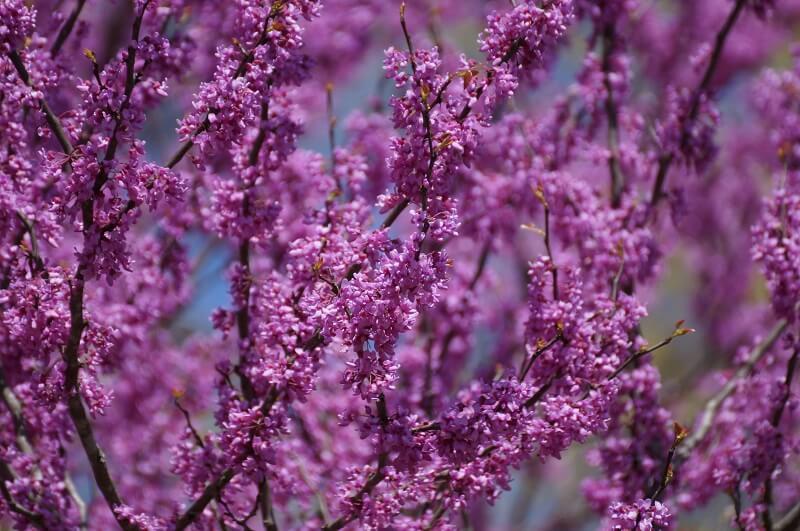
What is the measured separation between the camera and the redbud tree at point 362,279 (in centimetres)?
419

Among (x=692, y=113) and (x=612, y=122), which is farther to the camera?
(x=612, y=122)

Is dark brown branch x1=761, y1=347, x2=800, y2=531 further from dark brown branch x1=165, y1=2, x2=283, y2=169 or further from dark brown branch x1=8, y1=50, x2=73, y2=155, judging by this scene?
dark brown branch x1=8, y1=50, x2=73, y2=155

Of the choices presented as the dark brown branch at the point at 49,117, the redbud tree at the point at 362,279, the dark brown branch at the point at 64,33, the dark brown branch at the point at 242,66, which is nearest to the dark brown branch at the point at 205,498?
the redbud tree at the point at 362,279

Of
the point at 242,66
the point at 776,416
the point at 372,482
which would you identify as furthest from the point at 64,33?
the point at 776,416

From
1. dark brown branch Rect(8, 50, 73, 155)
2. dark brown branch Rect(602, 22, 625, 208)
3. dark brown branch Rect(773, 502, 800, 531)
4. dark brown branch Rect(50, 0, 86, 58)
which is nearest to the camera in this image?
dark brown branch Rect(8, 50, 73, 155)

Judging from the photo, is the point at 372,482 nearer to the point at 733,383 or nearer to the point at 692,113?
the point at 733,383

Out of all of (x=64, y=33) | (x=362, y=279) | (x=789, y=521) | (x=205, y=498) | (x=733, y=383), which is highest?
(x=64, y=33)

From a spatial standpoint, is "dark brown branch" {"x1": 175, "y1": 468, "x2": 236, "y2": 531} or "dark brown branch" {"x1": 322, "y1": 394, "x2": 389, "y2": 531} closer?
"dark brown branch" {"x1": 322, "y1": 394, "x2": 389, "y2": 531}

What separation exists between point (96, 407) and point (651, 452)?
3.52m

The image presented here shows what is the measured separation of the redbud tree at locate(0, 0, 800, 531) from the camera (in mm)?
4191

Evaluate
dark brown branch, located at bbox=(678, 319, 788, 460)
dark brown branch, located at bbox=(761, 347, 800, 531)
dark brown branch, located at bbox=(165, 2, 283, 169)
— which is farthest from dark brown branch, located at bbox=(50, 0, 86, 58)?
dark brown branch, located at bbox=(678, 319, 788, 460)

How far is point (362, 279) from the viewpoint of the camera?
3949 millimetres

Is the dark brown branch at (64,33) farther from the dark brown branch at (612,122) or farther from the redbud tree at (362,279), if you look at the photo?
the dark brown branch at (612,122)

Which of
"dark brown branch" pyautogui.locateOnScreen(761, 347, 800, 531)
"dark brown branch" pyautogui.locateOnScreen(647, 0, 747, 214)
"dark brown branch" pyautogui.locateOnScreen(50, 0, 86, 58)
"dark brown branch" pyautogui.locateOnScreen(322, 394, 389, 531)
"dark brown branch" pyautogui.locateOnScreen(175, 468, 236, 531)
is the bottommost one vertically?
"dark brown branch" pyautogui.locateOnScreen(761, 347, 800, 531)
